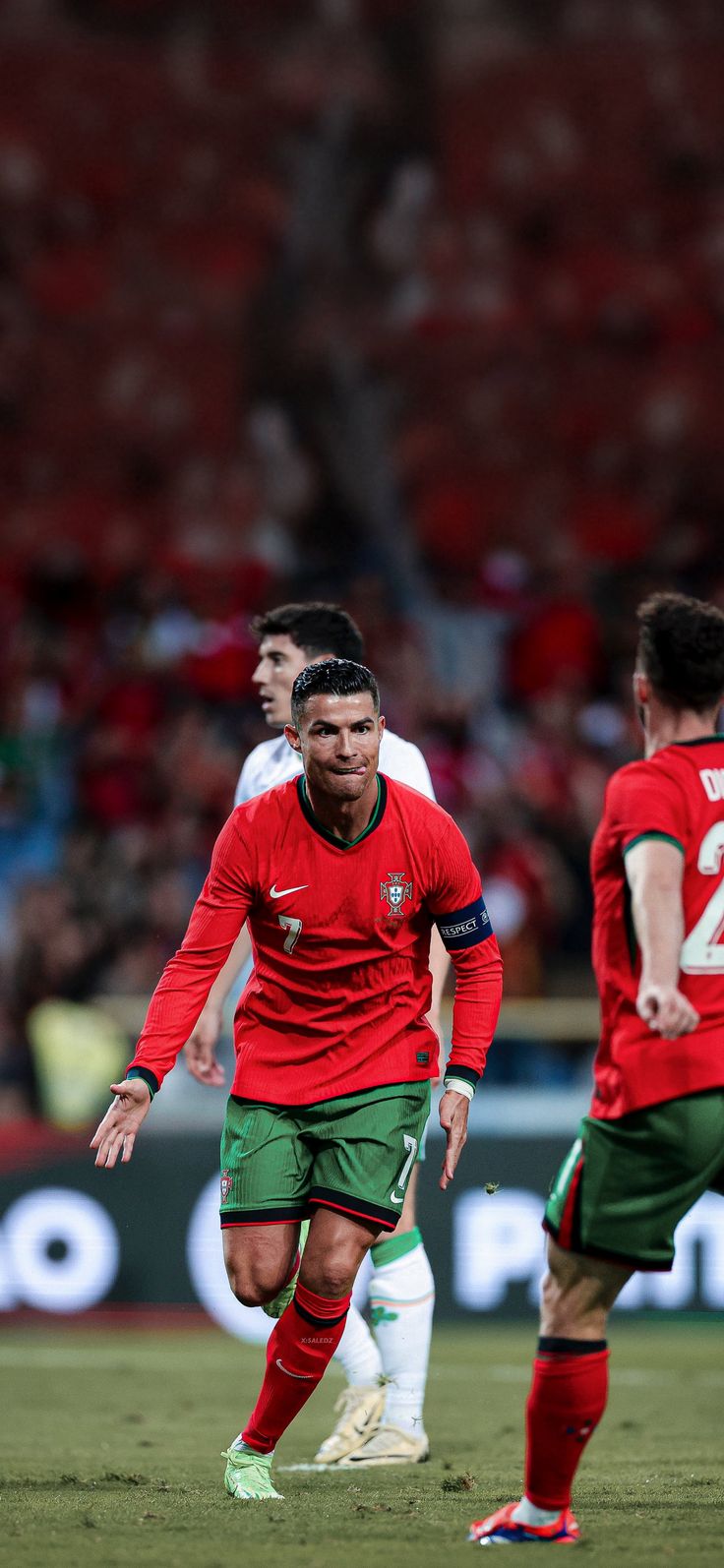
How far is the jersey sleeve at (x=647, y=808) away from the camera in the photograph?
154 inches

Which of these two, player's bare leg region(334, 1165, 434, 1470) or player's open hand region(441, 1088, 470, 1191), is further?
player's bare leg region(334, 1165, 434, 1470)

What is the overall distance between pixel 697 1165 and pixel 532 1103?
240 inches

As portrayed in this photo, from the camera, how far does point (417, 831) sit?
4.92m

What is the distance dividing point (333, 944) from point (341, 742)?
524mm

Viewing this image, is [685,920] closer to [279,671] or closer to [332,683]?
[332,683]

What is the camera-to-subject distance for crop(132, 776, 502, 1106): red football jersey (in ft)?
15.8

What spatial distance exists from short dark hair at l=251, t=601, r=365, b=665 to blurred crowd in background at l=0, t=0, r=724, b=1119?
771 centimetres

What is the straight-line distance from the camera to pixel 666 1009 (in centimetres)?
374

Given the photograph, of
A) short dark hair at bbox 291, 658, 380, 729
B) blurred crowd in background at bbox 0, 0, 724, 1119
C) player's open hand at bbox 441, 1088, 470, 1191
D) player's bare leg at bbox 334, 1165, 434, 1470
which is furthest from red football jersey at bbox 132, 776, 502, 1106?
blurred crowd in background at bbox 0, 0, 724, 1119

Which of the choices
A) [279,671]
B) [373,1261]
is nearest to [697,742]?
[279,671]

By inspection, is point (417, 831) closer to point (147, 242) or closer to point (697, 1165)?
point (697, 1165)

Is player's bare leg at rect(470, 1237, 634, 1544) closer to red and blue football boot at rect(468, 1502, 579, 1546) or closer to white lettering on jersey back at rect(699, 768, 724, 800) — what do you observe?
red and blue football boot at rect(468, 1502, 579, 1546)

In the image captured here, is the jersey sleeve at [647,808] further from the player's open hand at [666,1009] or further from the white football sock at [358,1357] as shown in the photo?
the white football sock at [358,1357]

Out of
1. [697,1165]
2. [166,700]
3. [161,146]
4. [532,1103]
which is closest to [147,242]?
[161,146]
